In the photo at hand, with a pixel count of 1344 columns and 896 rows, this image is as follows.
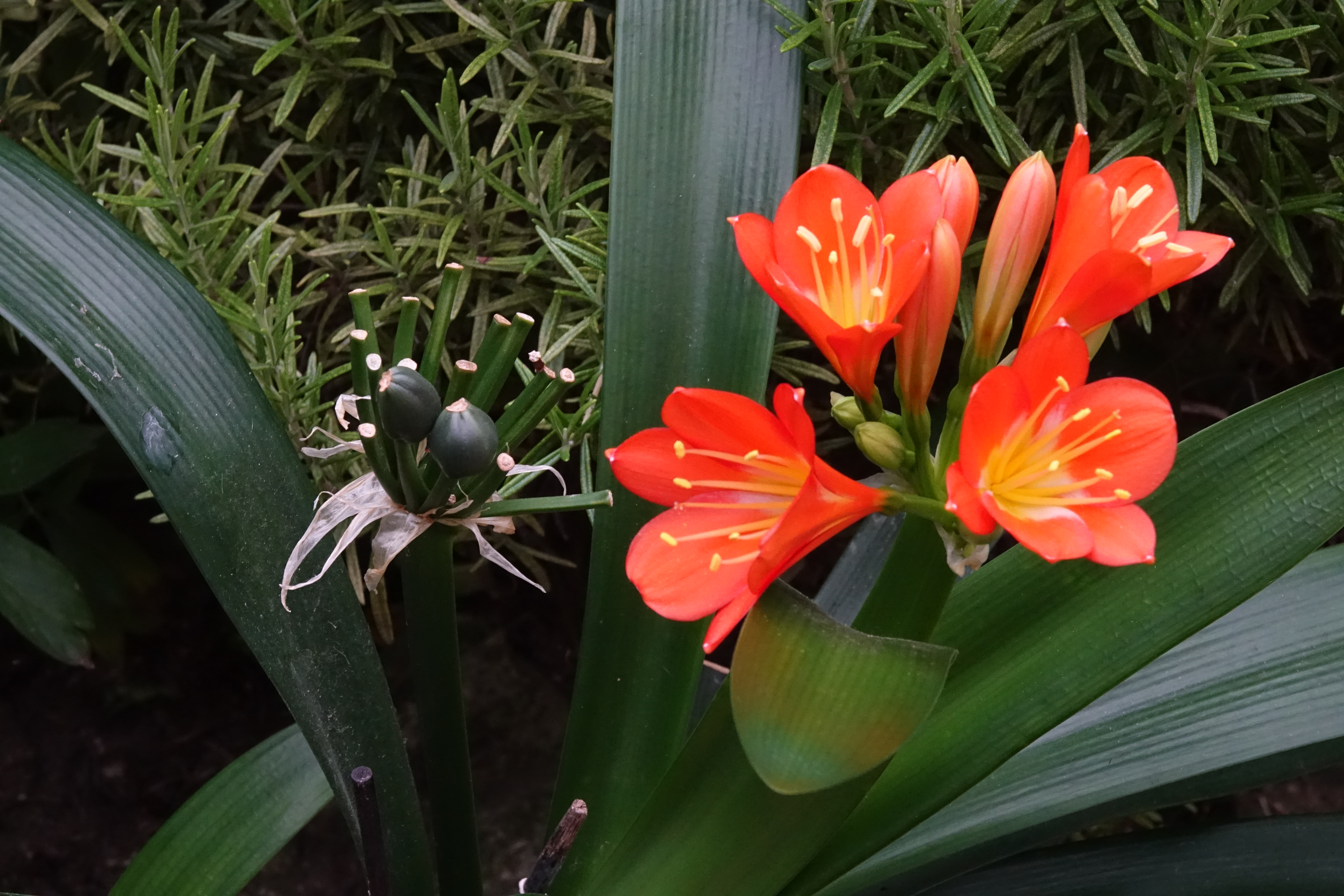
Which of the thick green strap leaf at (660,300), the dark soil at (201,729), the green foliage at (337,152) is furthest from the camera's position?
the dark soil at (201,729)

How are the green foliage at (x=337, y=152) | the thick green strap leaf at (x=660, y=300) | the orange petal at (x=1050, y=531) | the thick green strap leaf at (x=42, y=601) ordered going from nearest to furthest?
the orange petal at (x=1050, y=531), the thick green strap leaf at (x=660, y=300), the green foliage at (x=337, y=152), the thick green strap leaf at (x=42, y=601)

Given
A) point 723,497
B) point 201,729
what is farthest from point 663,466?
point 201,729

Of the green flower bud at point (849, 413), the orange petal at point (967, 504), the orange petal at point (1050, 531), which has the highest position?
the orange petal at point (967, 504)

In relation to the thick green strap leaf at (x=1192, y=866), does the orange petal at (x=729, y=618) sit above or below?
above

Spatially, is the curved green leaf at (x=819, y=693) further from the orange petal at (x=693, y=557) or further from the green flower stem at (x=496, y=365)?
the green flower stem at (x=496, y=365)

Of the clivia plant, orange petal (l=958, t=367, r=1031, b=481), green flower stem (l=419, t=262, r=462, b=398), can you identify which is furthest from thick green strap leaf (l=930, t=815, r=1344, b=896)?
green flower stem (l=419, t=262, r=462, b=398)

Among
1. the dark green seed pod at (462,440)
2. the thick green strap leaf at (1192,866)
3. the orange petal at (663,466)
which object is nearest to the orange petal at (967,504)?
the orange petal at (663,466)
